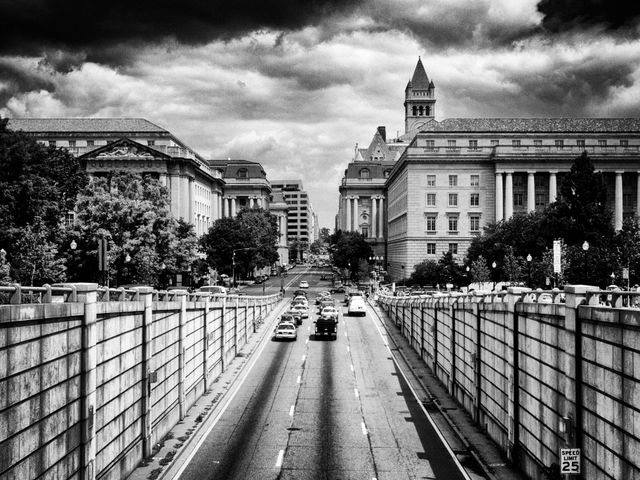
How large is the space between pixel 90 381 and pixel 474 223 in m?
112

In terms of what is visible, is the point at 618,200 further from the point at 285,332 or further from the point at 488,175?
the point at 285,332

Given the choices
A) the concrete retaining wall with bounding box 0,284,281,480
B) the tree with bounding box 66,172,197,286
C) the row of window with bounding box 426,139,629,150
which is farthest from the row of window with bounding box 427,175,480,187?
the concrete retaining wall with bounding box 0,284,281,480

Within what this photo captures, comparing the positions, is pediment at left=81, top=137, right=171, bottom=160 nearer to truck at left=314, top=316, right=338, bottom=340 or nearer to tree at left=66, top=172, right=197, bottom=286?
tree at left=66, top=172, right=197, bottom=286

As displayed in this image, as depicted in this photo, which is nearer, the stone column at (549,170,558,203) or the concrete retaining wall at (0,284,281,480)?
the concrete retaining wall at (0,284,281,480)

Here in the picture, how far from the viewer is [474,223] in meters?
127

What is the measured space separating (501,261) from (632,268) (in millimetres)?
31907

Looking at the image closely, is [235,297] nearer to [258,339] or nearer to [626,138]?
[258,339]

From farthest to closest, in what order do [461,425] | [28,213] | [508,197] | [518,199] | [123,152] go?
[518,199], [508,197], [123,152], [28,213], [461,425]

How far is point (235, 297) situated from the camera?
5422 cm

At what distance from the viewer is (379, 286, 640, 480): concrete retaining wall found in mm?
16922

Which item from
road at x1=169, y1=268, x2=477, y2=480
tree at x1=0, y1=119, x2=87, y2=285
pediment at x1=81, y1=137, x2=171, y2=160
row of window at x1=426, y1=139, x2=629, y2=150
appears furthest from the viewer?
row of window at x1=426, y1=139, x2=629, y2=150

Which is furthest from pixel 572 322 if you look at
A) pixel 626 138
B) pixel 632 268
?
pixel 626 138

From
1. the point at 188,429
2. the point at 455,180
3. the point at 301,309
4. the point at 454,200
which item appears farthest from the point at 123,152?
the point at 188,429

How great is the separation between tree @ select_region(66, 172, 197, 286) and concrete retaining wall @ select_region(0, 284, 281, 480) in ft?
116
